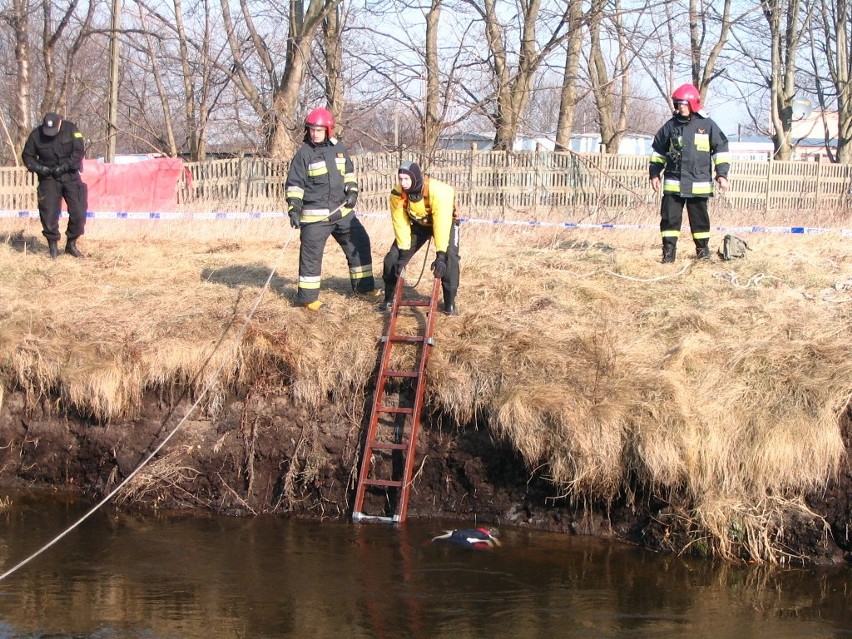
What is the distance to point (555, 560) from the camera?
6.66m

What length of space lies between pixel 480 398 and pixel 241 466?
2040 millimetres

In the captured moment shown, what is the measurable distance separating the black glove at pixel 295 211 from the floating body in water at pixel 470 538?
117 inches

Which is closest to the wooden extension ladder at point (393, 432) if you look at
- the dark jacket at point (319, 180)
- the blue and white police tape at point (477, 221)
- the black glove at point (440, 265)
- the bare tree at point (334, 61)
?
the black glove at point (440, 265)

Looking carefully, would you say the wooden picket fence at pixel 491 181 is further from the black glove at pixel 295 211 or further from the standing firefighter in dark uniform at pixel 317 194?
the black glove at pixel 295 211

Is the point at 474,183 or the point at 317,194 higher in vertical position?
the point at 474,183

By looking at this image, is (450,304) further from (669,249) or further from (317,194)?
(669,249)

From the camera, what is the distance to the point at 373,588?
6.04 metres

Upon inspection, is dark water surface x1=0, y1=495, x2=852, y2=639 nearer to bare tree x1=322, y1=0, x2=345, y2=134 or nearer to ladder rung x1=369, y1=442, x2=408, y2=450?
ladder rung x1=369, y1=442, x2=408, y2=450

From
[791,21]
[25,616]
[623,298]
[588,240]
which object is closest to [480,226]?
[588,240]

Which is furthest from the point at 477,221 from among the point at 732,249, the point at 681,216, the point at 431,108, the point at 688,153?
the point at 688,153

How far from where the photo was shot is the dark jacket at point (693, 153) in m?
9.23

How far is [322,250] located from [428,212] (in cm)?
118

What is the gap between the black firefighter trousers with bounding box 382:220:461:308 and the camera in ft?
26.8

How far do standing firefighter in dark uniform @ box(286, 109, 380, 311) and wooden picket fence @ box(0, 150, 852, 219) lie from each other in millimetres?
8732
